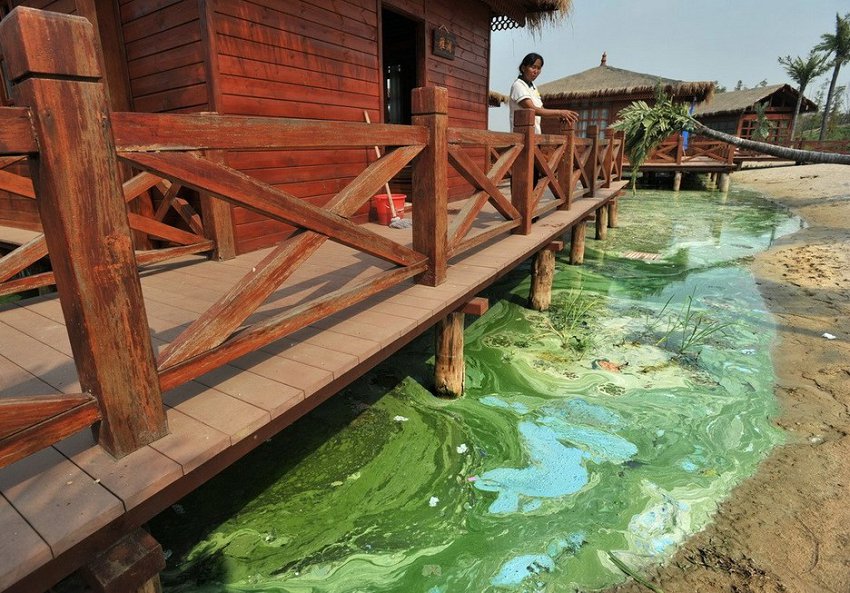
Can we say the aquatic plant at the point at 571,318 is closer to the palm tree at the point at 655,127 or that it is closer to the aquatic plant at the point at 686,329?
the aquatic plant at the point at 686,329

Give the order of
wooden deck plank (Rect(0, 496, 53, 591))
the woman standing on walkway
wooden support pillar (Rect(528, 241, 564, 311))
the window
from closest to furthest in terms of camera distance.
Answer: wooden deck plank (Rect(0, 496, 53, 591)) < the woman standing on walkway < wooden support pillar (Rect(528, 241, 564, 311)) < the window

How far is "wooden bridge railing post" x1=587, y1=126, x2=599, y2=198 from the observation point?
7742 millimetres

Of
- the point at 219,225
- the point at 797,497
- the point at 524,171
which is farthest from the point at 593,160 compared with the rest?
the point at 797,497

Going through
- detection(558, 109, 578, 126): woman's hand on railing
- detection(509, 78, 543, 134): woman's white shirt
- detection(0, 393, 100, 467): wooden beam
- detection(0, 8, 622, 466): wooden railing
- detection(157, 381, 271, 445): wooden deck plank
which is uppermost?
detection(509, 78, 543, 134): woman's white shirt

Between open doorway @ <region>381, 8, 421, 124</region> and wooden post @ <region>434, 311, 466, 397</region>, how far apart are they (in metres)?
5.52

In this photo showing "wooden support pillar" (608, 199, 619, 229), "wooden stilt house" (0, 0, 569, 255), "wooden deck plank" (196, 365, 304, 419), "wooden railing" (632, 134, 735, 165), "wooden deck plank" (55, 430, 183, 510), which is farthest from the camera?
"wooden railing" (632, 134, 735, 165)

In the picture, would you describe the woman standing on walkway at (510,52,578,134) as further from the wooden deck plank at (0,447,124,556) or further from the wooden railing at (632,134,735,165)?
the wooden railing at (632,134,735,165)

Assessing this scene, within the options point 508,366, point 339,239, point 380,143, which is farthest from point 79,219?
point 508,366

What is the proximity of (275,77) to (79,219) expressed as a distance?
3.69 m

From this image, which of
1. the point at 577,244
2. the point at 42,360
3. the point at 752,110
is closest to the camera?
the point at 42,360

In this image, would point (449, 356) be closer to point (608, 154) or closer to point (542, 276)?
point (542, 276)

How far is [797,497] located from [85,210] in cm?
369

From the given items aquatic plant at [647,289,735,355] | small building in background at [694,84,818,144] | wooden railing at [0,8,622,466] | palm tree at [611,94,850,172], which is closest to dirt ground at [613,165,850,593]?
aquatic plant at [647,289,735,355]

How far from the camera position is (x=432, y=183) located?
314 centimetres
